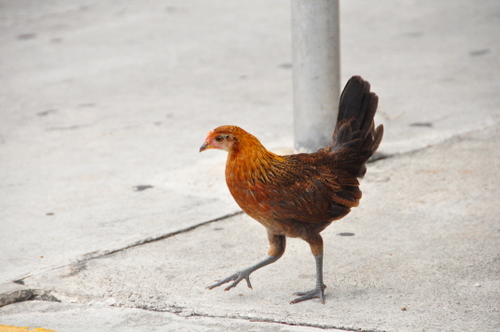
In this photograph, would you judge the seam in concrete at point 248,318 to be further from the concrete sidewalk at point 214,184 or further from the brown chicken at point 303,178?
the brown chicken at point 303,178

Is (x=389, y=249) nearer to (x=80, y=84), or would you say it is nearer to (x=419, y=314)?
(x=419, y=314)

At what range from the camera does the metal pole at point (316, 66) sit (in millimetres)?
5848

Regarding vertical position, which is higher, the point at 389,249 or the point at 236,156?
the point at 236,156

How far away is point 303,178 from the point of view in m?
3.84

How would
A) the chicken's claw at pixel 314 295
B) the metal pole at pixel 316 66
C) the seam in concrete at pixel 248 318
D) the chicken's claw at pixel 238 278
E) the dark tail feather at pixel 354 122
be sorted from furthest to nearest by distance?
the metal pole at pixel 316 66 < the dark tail feather at pixel 354 122 < the chicken's claw at pixel 238 278 < the chicken's claw at pixel 314 295 < the seam in concrete at pixel 248 318

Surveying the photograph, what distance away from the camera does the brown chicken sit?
145 inches

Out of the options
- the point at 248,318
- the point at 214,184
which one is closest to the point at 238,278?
the point at 248,318

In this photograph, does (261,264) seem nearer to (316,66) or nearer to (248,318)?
(248,318)

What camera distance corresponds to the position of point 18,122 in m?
7.80

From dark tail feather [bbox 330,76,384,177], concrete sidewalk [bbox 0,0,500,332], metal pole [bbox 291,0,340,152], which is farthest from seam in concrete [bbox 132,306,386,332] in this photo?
metal pole [bbox 291,0,340,152]

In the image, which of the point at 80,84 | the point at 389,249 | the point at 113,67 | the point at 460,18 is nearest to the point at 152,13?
the point at 113,67

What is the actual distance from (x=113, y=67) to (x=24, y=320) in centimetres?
658

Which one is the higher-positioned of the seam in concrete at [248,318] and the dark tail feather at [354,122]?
the dark tail feather at [354,122]

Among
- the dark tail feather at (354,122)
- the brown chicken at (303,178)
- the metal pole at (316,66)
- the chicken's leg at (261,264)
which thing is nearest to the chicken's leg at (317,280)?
the brown chicken at (303,178)
